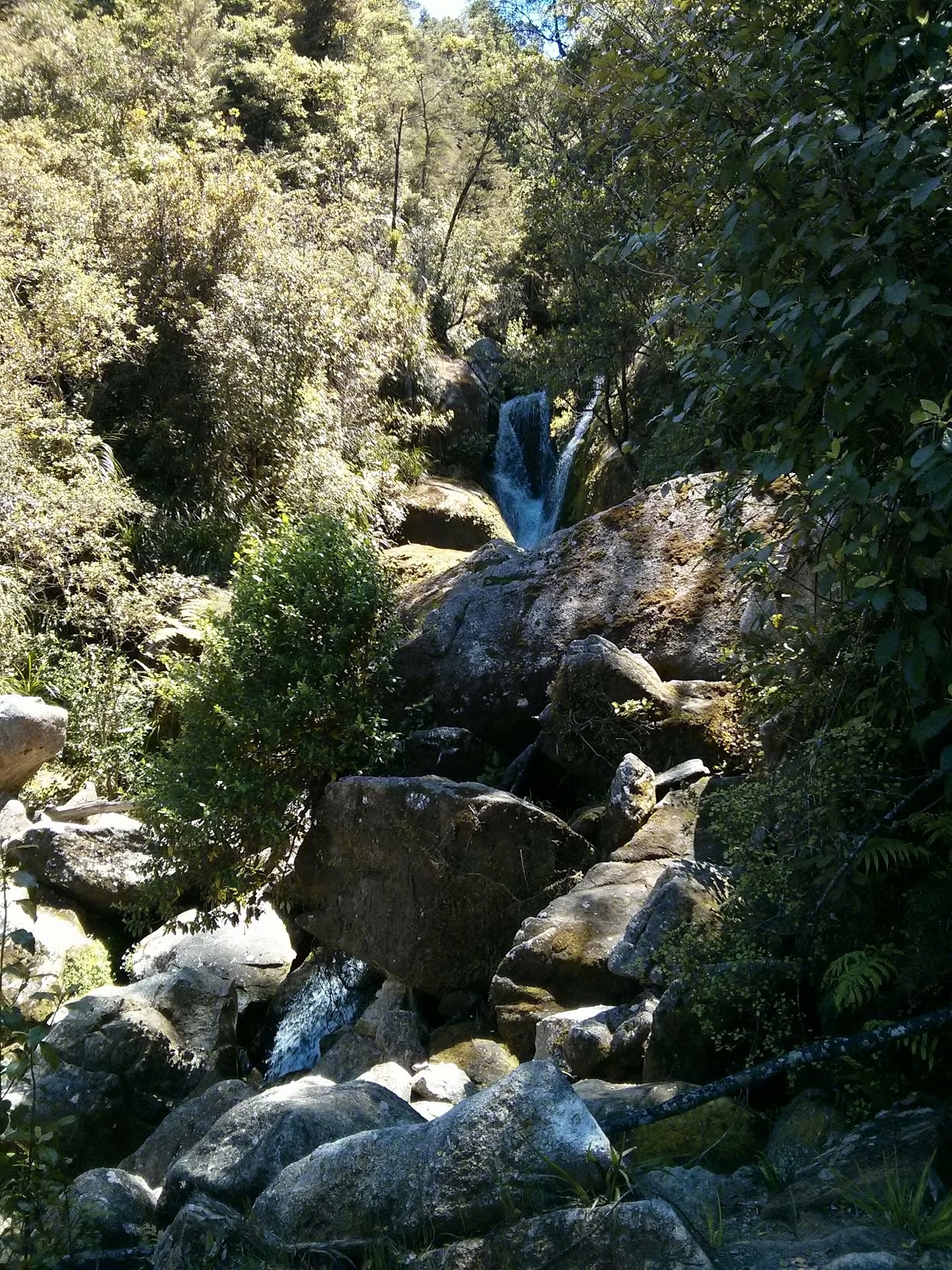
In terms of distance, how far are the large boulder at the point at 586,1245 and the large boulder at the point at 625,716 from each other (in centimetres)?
Result: 502

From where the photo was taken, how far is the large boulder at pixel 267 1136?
4094mm

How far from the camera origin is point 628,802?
289 inches

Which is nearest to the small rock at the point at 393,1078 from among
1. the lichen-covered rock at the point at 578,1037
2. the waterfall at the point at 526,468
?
the lichen-covered rock at the point at 578,1037

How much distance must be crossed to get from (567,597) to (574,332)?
20.8 feet

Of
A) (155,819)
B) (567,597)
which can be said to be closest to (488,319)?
(567,597)

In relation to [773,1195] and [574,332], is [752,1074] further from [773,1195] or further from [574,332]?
[574,332]

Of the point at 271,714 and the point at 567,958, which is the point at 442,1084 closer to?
the point at 567,958

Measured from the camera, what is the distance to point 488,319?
24891 millimetres

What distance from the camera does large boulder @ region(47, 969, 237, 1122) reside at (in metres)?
7.95

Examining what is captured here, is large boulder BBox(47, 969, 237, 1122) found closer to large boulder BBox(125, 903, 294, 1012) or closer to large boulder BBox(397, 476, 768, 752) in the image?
large boulder BBox(125, 903, 294, 1012)

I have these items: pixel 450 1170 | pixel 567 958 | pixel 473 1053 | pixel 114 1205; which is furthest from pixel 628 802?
pixel 450 1170

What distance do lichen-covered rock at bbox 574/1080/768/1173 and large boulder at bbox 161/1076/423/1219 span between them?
842mm

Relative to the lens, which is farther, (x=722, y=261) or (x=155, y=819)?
(x=155, y=819)

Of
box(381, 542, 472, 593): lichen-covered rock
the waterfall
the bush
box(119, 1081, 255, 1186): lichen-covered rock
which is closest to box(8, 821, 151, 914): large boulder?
the bush
